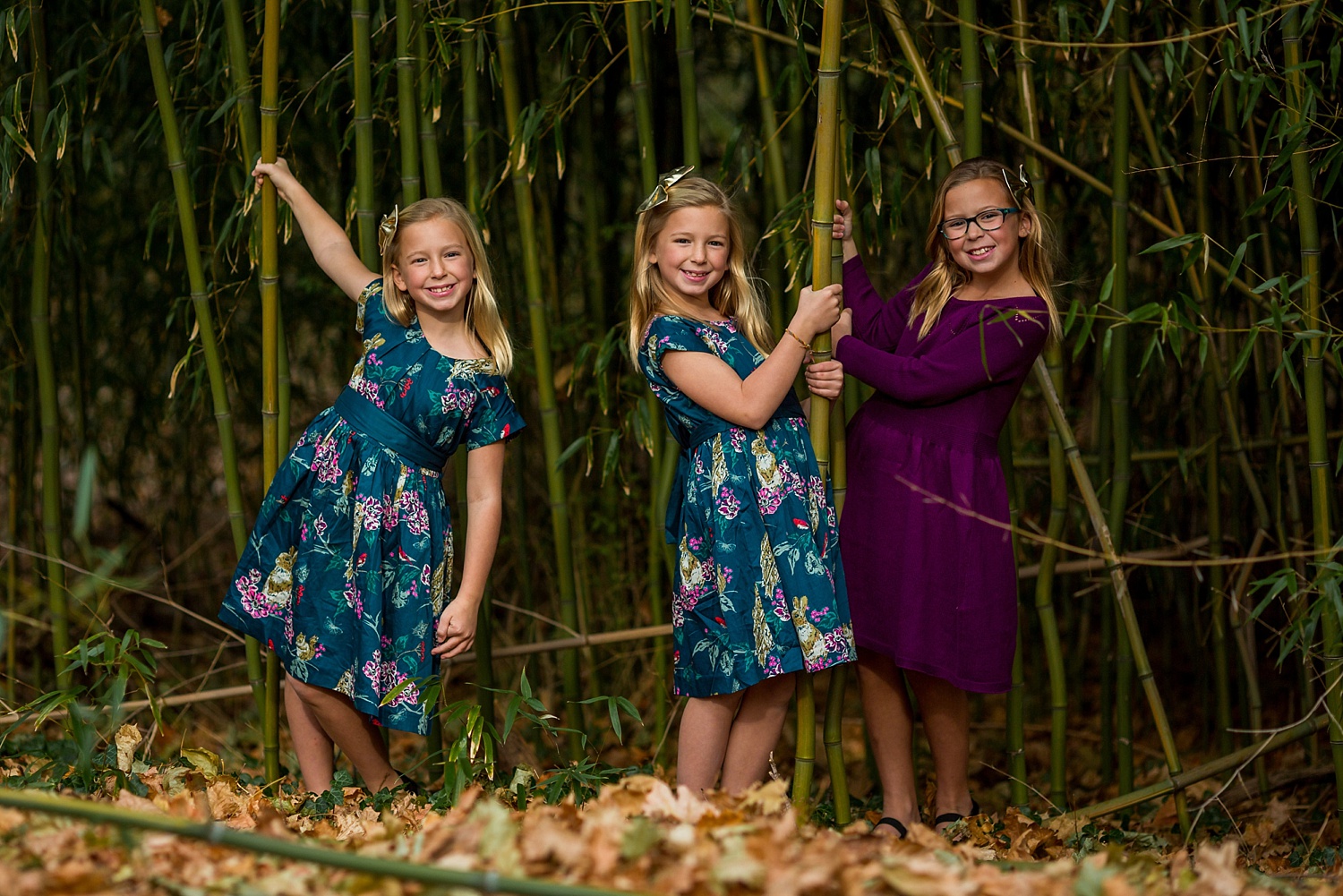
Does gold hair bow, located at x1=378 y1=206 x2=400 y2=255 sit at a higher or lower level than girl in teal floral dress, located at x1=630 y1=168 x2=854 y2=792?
higher

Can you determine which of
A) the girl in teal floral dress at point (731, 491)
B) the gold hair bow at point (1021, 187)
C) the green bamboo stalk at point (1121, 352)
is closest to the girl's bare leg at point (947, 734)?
the girl in teal floral dress at point (731, 491)

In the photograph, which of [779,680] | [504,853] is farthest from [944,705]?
[504,853]

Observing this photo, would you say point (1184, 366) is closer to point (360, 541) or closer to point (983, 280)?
point (983, 280)

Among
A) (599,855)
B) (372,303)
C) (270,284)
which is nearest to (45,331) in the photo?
(270,284)

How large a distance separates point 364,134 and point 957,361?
41.3 inches

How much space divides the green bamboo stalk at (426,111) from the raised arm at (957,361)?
2.62 feet

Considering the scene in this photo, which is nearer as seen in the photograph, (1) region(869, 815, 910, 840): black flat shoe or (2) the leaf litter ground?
(2) the leaf litter ground

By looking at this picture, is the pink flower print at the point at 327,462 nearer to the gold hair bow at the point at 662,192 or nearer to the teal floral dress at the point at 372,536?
the teal floral dress at the point at 372,536

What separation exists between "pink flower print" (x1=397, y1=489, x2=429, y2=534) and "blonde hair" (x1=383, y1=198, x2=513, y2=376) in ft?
0.82

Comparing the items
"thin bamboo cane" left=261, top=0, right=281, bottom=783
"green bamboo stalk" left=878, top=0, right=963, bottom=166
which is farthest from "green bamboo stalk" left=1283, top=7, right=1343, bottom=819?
"thin bamboo cane" left=261, top=0, right=281, bottom=783

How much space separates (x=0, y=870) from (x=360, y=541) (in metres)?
0.78

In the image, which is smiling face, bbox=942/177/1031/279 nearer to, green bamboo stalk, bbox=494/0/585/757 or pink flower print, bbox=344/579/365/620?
green bamboo stalk, bbox=494/0/585/757

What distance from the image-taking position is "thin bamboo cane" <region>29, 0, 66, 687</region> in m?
2.32

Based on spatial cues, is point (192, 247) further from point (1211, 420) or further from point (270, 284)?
point (1211, 420)
